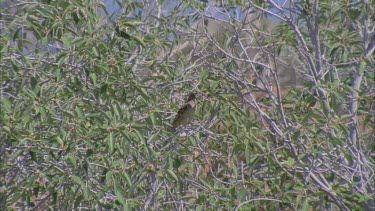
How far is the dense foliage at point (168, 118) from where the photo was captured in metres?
3.85

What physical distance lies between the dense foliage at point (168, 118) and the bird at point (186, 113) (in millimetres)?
61

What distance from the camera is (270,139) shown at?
453 centimetres

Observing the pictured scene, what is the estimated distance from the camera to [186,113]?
448 centimetres

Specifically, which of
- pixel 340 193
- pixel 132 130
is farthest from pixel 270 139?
pixel 132 130

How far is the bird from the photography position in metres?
4.44

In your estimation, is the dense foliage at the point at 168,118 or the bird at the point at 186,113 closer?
the dense foliage at the point at 168,118

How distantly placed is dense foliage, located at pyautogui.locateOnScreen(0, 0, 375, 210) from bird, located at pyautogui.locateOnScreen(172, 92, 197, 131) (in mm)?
61

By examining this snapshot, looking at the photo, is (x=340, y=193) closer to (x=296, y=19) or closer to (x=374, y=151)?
(x=374, y=151)

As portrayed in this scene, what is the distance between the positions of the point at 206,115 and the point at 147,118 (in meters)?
0.59

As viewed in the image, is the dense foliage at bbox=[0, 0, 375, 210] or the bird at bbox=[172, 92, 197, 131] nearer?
the dense foliage at bbox=[0, 0, 375, 210]

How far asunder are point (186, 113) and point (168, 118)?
0.58 feet

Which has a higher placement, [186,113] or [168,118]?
[186,113]

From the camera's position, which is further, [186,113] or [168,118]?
[168,118]

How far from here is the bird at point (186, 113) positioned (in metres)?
4.44
